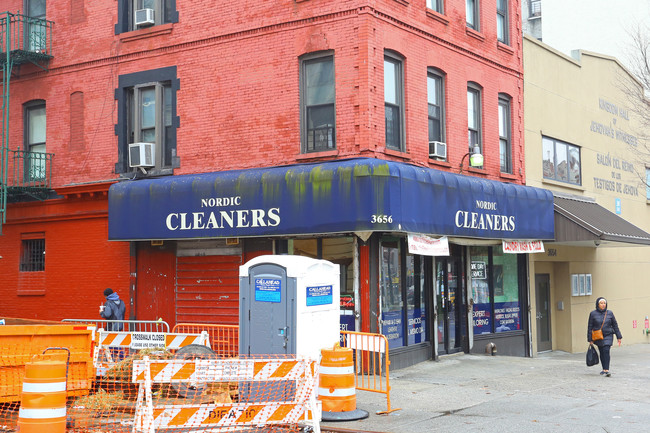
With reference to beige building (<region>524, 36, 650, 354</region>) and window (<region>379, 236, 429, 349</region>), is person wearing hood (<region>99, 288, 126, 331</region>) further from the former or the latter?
beige building (<region>524, 36, 650, 354</region>)

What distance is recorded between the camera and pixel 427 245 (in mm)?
15344

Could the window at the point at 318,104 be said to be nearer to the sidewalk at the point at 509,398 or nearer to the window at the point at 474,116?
the window at the point at 474,116

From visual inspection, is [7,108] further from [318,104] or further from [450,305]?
[450,305]

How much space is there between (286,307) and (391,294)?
5.15 meters

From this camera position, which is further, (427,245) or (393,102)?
(393,102)

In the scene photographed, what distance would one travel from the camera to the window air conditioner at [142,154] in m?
17.7

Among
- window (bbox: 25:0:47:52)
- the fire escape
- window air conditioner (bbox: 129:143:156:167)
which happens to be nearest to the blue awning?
window air conditioner (bbox: 129:143:156:167)

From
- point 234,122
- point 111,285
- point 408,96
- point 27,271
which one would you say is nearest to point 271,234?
point 234,122

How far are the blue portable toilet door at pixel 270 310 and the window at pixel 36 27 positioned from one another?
1169 centimetres

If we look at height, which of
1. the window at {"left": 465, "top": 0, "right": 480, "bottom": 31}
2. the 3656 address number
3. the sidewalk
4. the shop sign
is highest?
the window at {"left": 465, "top": 0, "right": 480, "bottom": 31}

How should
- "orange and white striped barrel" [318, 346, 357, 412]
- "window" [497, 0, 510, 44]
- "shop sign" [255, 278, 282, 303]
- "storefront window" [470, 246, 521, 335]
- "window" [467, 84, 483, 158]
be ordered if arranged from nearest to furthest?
"orange and white striped barrel" [318, 346, 357, 412]
"shop sign" [255, 278, 282, 303]
"window" [467, 84, 483, 158]
"storefront window" [470, 246, 521, 335]
"window" [497, 0, 510, 44]

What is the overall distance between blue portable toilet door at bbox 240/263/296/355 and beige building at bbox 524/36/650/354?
417 inches

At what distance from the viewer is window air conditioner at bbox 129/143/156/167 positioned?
17.7 metres

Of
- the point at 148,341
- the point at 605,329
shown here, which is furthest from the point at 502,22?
the point at 148,341
